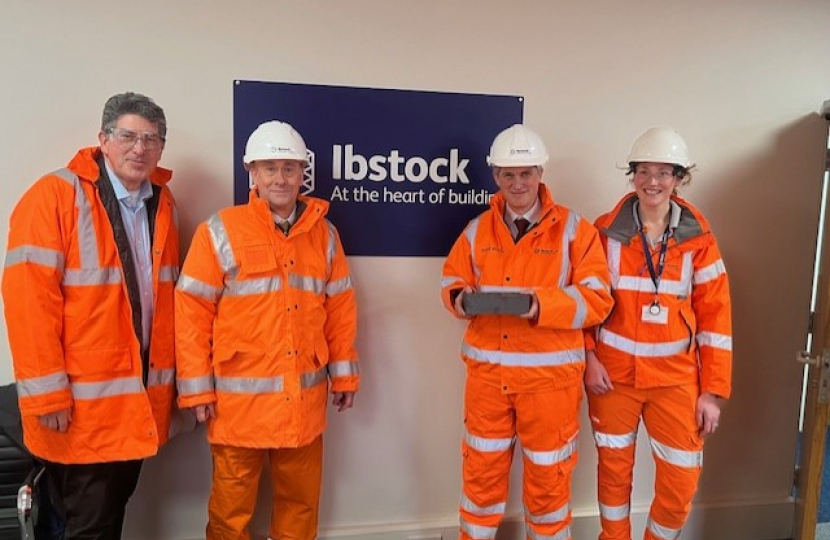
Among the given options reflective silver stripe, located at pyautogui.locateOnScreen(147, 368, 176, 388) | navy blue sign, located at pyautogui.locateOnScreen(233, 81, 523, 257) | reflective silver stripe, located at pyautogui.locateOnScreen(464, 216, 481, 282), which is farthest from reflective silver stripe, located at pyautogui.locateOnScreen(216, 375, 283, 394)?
reflective silver stripe, located at pyautogui.locateOnScreen(464, 216, 481, 282)

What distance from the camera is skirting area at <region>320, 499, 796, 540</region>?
2398mm

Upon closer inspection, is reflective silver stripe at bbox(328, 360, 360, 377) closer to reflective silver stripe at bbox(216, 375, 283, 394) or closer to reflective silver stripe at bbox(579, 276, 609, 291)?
reflective silver stripe at bbox(216, 375, 283, 394)

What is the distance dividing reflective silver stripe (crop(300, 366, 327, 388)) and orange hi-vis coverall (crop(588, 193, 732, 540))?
3.26 ft

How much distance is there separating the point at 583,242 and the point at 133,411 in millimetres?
1590

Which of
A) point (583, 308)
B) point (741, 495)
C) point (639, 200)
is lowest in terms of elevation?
point (741, 495)

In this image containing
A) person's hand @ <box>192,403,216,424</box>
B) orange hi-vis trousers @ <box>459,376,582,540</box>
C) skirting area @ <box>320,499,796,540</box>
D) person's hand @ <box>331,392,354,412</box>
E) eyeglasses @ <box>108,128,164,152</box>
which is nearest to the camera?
eyeglasses @ <box>108,128,164,152</box>

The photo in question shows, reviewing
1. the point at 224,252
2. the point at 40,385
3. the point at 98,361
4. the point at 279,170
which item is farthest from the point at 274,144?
the point at 40,385

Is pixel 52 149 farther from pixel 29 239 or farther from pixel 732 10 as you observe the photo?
pixel 732 10

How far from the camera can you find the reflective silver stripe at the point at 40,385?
1.60 metres

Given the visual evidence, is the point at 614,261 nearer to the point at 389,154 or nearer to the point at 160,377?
the point at 389,154

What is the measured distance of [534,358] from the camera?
6.34 feet

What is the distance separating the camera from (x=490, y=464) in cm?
202

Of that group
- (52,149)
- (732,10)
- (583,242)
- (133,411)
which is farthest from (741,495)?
(52,149)

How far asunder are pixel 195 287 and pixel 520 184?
115cm
